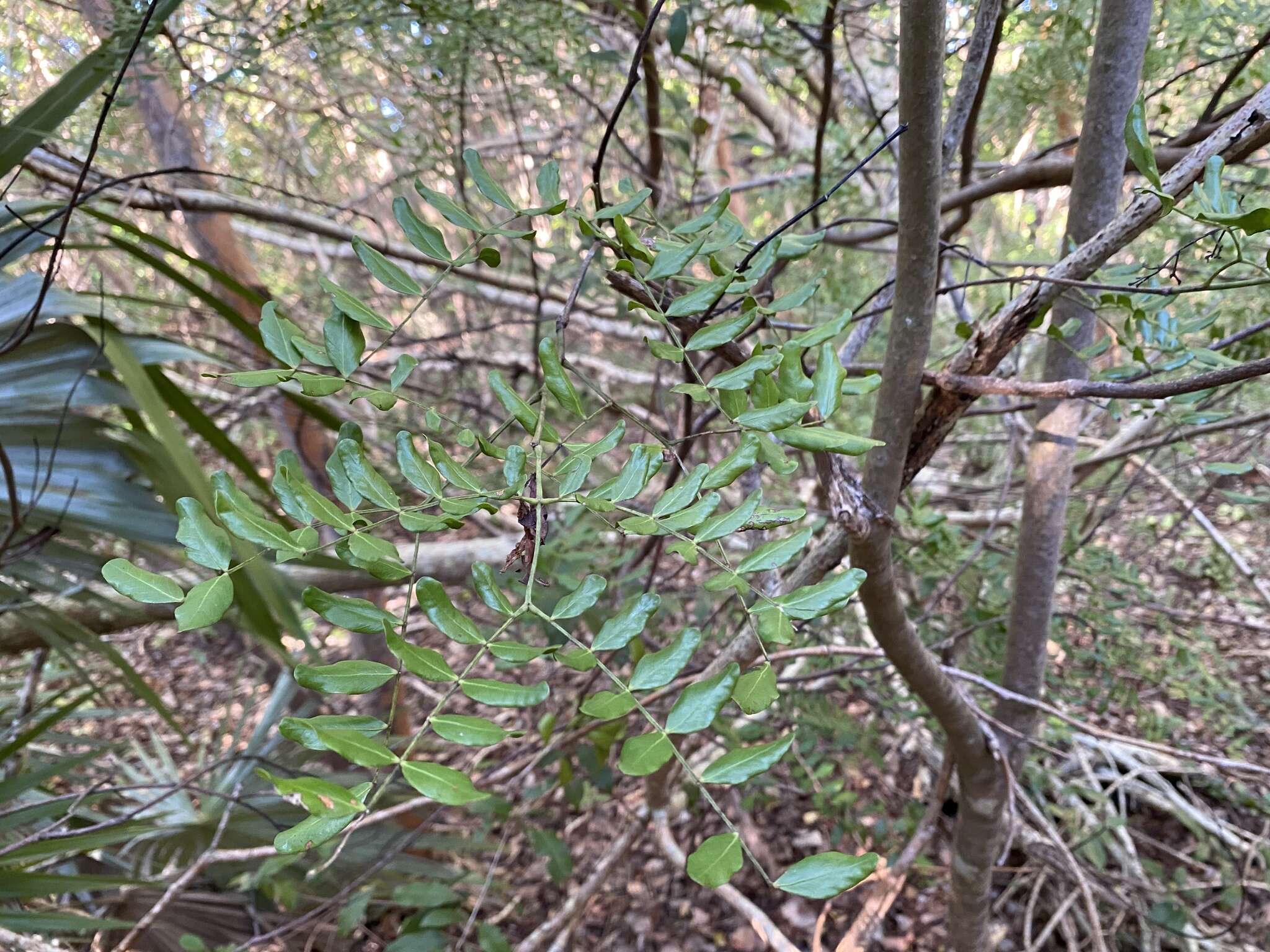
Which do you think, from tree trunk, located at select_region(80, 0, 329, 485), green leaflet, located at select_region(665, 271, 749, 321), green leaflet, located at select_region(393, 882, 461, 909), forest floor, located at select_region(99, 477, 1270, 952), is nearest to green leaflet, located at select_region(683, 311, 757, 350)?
green leaflet, located at select_region(665, 271, 749, 321)

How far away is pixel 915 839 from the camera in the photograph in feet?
3.25

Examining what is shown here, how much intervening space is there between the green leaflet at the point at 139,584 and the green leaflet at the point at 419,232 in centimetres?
25

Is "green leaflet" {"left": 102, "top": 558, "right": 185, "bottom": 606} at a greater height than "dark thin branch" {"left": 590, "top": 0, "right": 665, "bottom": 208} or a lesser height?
lesser

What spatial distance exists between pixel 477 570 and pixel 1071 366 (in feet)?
2.76

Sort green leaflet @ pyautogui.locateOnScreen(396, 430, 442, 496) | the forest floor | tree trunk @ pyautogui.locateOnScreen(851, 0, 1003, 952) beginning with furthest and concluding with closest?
1. the forest floor
2. tree trunk @ pyautogui.locateOnScreen(851, 0, 1003, 952)
3. green leaflet @ pyautogui.locateOnScreen(396, 430, 442, 496)

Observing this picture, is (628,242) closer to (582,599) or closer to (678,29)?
(582,599)

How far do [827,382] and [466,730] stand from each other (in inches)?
10.9

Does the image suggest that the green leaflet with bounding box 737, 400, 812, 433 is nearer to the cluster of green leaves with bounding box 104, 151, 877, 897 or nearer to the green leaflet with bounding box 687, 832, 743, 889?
the cluster of green leaves with bounding box 104, 151, 877, 897

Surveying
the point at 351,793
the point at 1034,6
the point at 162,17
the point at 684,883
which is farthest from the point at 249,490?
the point at 1034,6

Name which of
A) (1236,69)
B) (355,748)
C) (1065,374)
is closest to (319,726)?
(355,748)

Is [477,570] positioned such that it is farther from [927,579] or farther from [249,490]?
[249,490]

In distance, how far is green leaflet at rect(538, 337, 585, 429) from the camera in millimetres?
422

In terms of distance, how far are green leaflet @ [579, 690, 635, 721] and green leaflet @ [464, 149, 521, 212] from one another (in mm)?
323

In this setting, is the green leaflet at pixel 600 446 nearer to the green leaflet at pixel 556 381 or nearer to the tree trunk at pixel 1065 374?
the green leaflet at pixel 556 381
